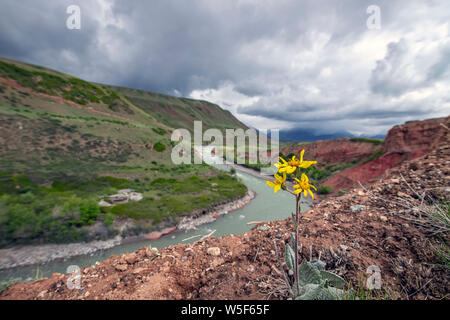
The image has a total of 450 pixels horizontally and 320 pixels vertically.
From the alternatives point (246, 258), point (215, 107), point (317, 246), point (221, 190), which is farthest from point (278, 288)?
point (215, 107)

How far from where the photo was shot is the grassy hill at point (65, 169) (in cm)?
1100

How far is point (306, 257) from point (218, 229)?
1150 centimetres

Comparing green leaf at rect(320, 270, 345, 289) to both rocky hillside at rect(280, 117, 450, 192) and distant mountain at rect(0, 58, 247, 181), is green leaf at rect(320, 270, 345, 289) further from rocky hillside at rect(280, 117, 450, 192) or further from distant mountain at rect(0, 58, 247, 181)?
distant mountain at rect(0, 58, 247, 181)

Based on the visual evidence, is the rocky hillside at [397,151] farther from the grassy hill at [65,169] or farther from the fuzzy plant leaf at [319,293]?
the fuzzy plant leaf at [319,293]

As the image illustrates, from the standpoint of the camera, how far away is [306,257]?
189cm

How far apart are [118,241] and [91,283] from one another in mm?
10887

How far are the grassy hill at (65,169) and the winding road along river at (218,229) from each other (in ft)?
5.33

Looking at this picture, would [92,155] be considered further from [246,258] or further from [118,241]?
[246,258]

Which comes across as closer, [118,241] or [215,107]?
[118,241]

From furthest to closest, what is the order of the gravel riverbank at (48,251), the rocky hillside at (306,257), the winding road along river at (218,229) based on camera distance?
the gravel riverbank at (48,251) < the winding road along river at (218,229) < the rocky hillside at (306,257)

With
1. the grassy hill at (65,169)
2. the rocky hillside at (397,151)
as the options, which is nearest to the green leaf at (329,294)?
the grassy hill at (65,169)

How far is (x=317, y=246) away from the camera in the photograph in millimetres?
1963
